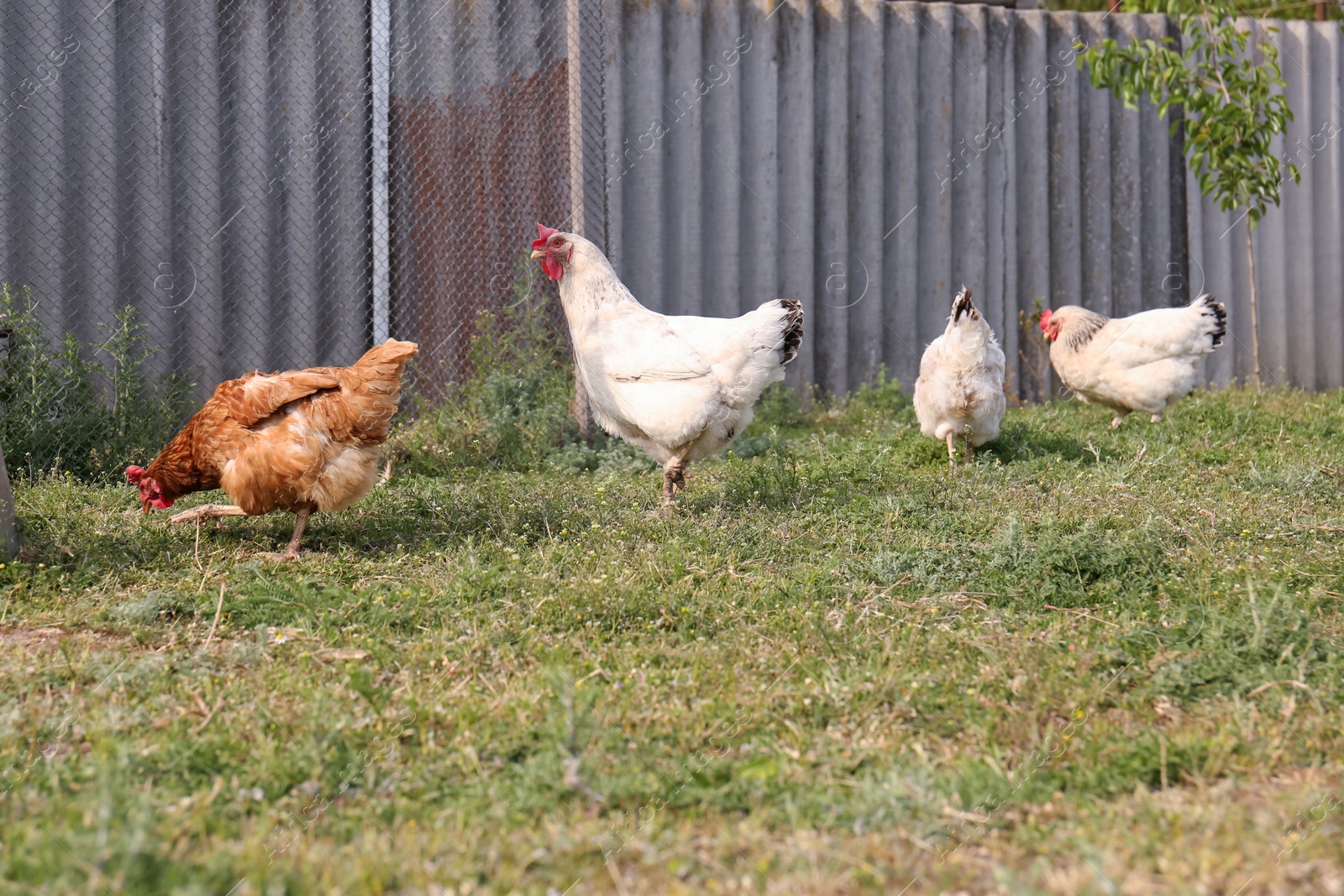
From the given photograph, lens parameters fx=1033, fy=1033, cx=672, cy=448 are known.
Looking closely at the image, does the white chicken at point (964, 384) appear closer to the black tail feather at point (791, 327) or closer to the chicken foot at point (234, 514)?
the black tail feather at point (791, 327)

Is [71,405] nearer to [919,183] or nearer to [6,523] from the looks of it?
[6,523]

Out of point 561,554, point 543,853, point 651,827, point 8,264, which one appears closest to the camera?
point 543,853

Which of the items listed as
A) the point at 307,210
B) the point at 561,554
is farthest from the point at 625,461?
the point at 307,210

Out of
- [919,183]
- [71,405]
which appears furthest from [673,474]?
[919,183]

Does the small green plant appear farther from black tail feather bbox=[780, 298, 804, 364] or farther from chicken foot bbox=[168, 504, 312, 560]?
black tail feather bbox=[780, 298, 804, 364]

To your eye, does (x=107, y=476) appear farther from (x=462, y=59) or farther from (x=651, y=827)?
(x=651, y=827)

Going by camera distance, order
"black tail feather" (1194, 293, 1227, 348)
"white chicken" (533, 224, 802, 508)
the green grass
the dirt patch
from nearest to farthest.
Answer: the green grass < the dirt patch < "white chicken" (533, 224, 802, 508) < "black tail feather" (1194, 293, 1227, 348)

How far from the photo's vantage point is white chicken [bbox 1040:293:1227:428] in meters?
6.73

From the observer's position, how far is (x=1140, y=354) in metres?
6.76

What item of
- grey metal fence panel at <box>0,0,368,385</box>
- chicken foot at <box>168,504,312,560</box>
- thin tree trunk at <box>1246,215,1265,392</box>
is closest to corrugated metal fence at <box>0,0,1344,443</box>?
grey metal fence panel at <box>0,0,368,385</box>

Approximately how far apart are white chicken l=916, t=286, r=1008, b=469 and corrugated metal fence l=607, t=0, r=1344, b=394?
1.99 metres

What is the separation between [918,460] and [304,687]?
13.2 feet

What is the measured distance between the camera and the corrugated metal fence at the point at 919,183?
7238 mm

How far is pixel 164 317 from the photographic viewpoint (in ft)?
20.3
